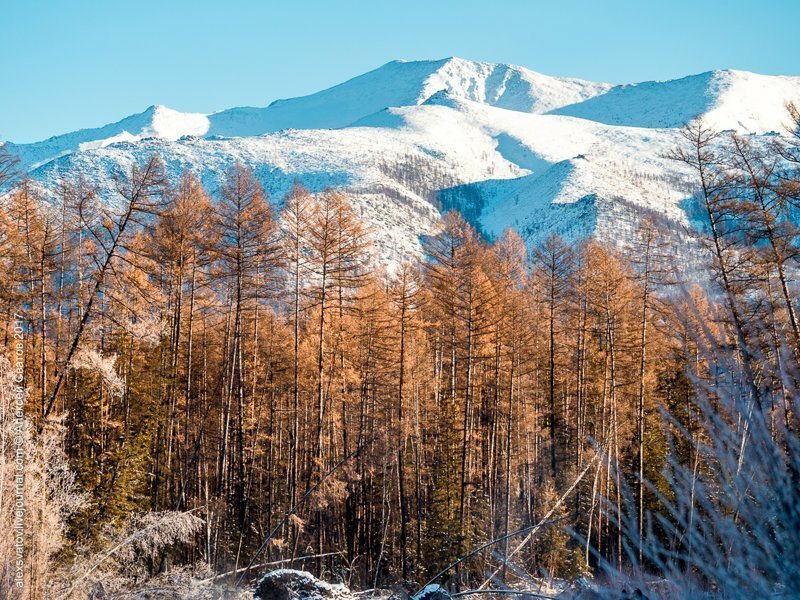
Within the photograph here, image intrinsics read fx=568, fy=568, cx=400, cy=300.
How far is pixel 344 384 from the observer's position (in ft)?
79.8

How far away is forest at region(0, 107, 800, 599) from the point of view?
6.02 meters

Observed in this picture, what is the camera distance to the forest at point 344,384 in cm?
602

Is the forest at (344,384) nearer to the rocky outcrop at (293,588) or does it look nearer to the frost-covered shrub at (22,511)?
Result: the frost-covered shrub at (22,511)

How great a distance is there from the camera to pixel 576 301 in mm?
25500

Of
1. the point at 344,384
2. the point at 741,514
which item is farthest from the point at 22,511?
the point at 344,384

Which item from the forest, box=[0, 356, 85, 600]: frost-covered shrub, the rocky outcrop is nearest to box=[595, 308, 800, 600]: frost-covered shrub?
the forest

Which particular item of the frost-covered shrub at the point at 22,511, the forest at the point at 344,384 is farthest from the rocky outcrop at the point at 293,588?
the frost-covered shrub at the point at 22,511

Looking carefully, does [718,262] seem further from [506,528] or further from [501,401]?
[501,401]

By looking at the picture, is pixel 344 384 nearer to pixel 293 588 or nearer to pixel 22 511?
pixel 293 588

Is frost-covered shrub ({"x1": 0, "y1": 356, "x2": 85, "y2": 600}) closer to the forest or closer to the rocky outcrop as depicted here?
the forest

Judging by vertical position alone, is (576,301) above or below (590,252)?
below

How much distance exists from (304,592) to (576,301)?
21555 millimetres

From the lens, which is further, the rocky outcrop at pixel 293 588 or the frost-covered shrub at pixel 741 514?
the rocky outcrop at pixel 293 588

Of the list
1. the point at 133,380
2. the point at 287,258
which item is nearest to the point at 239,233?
the point at 287,258
